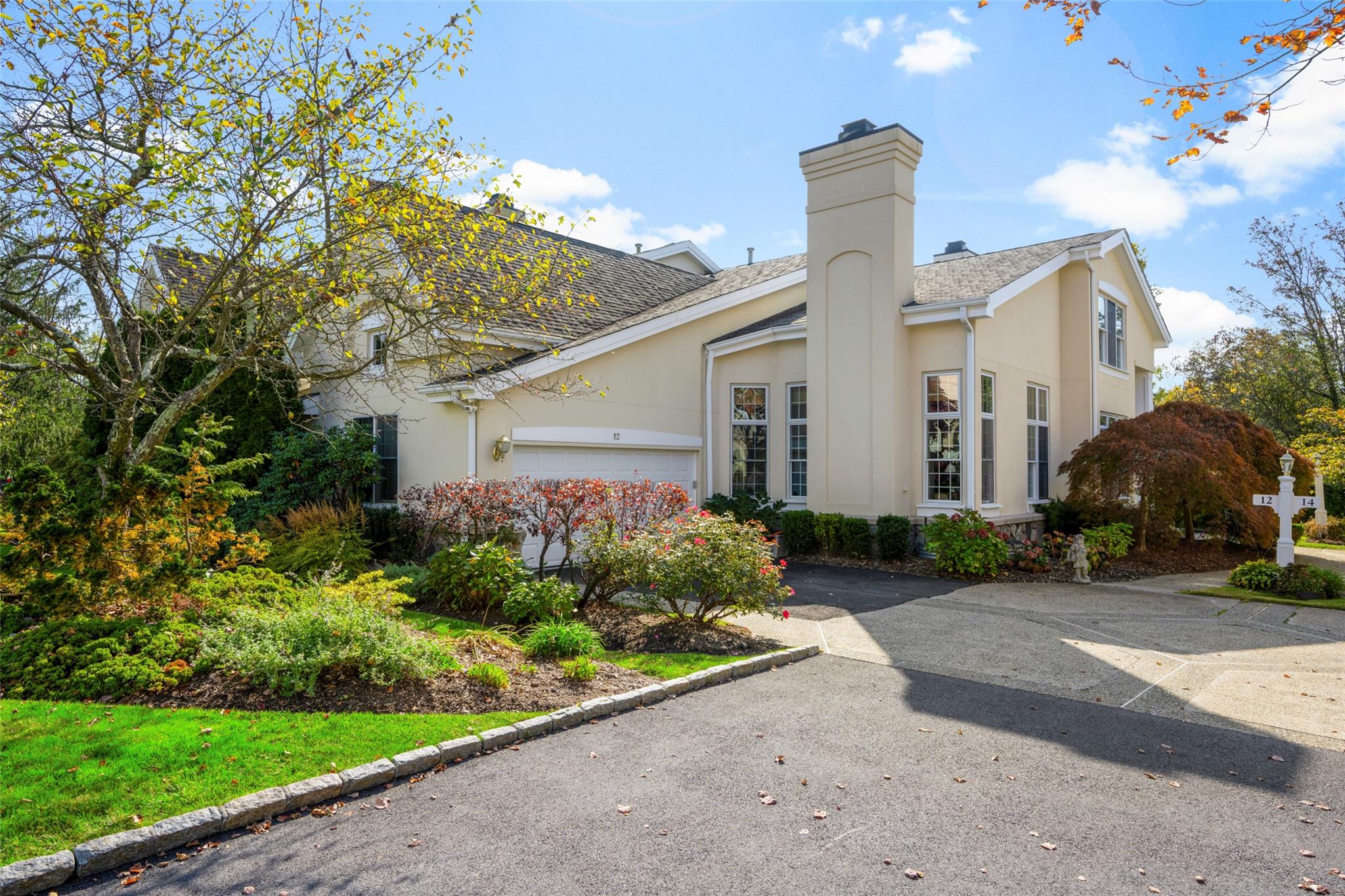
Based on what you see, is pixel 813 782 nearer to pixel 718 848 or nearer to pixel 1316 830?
pixel 718 848

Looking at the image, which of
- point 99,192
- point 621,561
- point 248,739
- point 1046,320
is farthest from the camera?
point 1046,320

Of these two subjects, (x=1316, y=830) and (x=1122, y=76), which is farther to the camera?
(x=1122, y=76)

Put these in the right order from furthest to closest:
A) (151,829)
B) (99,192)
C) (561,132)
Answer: (561,132) < (99,192) < (151,829)

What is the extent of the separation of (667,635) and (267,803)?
4364 millimetres

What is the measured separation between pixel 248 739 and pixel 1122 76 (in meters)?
7.18

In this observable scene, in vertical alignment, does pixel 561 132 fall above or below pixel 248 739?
above

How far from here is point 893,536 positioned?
13000mm

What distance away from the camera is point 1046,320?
51.9 feet

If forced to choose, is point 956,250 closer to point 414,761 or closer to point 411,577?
point 411,577

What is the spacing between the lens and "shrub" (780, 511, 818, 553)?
1399cm

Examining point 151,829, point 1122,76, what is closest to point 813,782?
point 151,829

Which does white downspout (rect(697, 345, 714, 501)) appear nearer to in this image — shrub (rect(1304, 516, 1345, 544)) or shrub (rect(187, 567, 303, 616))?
shrub (rect(187, 567, 303, 616))

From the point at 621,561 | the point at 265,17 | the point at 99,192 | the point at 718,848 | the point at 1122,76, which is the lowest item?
the point at 718,848

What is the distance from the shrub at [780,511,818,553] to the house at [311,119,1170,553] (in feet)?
1.36
